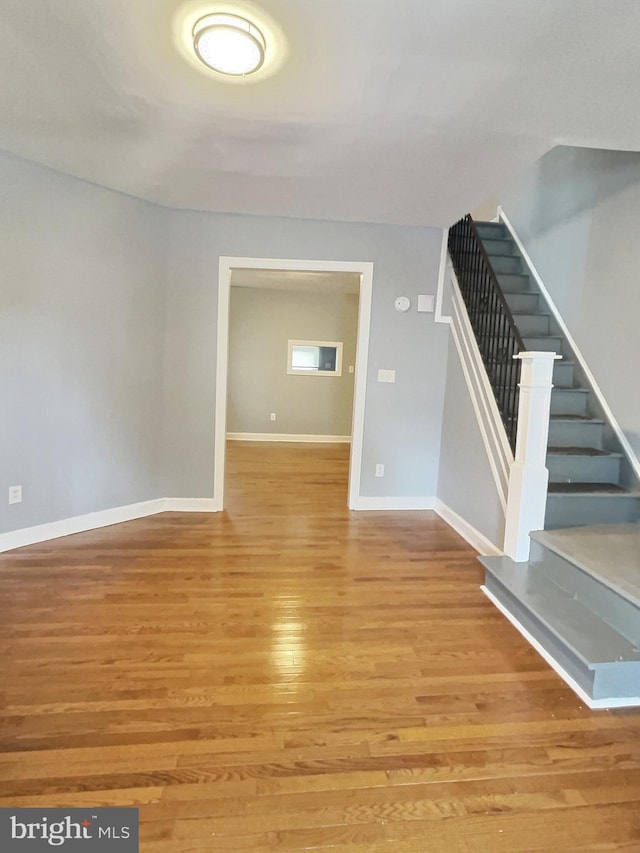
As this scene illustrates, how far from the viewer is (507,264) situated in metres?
4.37

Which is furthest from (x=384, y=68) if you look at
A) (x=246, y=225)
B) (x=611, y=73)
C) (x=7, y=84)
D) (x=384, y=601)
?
(x=384, y=601)

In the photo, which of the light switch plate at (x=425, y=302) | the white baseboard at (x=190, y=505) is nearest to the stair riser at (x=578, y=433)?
the light switch plate at (x=425, y=302)

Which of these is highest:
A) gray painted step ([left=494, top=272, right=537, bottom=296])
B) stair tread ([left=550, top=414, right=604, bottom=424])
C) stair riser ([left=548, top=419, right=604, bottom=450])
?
gray painted step ([left=494, top=272, right=537, bottom=296])

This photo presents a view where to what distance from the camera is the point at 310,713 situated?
5.61 feet

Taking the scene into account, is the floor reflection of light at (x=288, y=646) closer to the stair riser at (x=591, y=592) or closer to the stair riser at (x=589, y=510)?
the stair riser at (x=591, y=592)

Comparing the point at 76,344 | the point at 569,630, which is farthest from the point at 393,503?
the point at 76,344

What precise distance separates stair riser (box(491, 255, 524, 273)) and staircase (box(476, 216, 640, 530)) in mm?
295

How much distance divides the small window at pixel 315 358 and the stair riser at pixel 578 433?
15.3ft

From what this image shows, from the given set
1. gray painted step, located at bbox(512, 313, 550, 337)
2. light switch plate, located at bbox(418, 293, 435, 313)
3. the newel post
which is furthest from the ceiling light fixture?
gray painted step, located at bbox(512, 313, 550, 337)

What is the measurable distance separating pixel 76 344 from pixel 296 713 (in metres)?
2.67

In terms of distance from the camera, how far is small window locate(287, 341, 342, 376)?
295 inches

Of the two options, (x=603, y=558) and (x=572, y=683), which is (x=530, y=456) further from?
(x=572, y=683)

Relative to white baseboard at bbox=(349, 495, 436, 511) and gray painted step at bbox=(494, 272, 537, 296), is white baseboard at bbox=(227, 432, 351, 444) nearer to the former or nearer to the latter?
white baseboard at bbox=(349, 495, 436, 511)

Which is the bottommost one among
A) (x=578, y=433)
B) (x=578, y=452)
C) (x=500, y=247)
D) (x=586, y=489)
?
(x=586, y=489)
